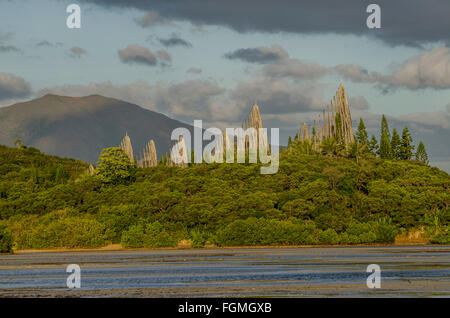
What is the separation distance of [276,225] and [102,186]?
33.6 m

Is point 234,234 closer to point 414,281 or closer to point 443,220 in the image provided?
point 443,220

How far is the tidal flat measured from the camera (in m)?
34.2

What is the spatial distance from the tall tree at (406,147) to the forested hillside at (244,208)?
18436 millimetres

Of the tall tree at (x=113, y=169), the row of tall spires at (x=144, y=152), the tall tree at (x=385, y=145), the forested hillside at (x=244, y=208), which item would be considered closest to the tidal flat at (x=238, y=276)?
the forested hillside at (x=244, y=208)

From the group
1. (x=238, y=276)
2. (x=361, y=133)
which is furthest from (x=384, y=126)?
(x=238, y=276)

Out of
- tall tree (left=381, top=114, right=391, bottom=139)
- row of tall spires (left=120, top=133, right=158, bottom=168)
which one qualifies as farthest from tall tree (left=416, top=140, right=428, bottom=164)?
row of tall spires (left=120, top=133, right=158, bottom=168)

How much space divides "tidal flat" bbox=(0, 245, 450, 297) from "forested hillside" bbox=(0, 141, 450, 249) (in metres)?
17.9

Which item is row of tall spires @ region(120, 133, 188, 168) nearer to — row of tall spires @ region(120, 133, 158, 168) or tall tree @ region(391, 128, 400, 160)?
row of tall spires @ region(120, 133, 158, 168)

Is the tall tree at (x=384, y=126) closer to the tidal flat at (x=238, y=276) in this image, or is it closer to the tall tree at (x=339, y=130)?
the tall tree at (x=339, y=130)

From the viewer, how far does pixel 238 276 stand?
42500 millimetres

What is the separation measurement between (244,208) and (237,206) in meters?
0.92

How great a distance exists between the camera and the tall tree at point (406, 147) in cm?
11825

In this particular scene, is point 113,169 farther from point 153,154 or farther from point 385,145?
point 385,145
